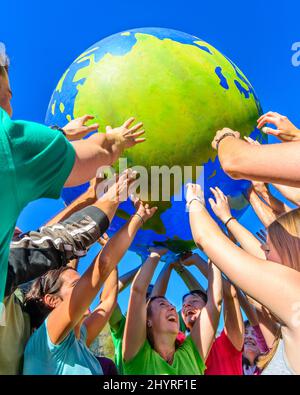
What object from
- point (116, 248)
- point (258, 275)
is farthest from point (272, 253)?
point (116, 248)

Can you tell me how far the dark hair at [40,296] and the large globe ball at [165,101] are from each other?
0.91 meters

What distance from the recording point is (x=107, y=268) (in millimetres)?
2998

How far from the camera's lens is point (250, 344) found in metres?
5.07

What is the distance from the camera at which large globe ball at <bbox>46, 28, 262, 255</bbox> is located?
3.59 meters

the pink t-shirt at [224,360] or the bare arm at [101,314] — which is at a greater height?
the bare arm at [101,314]

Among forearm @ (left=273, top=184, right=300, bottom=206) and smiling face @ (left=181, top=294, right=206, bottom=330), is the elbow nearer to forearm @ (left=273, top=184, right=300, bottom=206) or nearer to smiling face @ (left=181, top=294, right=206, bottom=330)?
forearm @ (left=273, top=184, right=300, bottom=206)

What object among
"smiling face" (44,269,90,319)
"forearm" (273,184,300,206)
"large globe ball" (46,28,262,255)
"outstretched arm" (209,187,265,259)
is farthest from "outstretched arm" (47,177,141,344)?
"forearm" (273,184,300,206)

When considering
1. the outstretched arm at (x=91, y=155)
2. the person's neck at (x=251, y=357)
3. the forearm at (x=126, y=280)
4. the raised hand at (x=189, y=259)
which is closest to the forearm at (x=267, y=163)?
the outstretched arm at (x=91, y=155)

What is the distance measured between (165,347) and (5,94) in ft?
8.12

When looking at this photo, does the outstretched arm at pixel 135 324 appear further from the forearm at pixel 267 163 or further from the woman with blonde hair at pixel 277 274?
the forearm at pixel 267 163

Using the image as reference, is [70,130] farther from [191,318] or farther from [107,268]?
[191,318]

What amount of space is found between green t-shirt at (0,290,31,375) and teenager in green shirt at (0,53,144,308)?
100cm

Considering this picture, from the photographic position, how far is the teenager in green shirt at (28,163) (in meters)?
1.55

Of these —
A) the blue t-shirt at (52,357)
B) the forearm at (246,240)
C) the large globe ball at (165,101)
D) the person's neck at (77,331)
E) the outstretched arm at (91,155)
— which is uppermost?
the large globe ball at (165,101)
